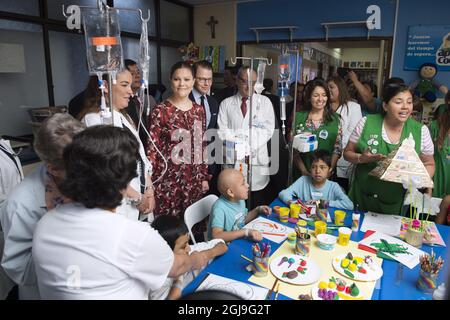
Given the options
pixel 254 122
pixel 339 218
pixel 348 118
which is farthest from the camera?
pixel 348 118

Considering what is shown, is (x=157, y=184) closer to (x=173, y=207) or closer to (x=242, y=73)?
(x=173, y=207)

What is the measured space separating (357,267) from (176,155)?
4.41 feet

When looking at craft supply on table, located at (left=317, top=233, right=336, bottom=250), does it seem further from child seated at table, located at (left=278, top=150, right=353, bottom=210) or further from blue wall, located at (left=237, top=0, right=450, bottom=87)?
→ blue wall, located at (left=237, top=0, right=450, bottom=87)

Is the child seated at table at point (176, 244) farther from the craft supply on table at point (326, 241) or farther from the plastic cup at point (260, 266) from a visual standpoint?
the craft supply on table at point (326, 241)

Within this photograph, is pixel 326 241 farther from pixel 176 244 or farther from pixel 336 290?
pixel 176 244

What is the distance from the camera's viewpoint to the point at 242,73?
2732 mm

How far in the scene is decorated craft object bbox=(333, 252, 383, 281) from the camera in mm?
1332

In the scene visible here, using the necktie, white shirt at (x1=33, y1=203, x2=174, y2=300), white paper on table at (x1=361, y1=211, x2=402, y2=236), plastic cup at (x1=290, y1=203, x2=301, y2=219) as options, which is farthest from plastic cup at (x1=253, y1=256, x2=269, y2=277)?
the necktie

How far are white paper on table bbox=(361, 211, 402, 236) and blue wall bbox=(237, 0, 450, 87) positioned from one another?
2.82 metres

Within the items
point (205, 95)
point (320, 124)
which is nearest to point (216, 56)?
point (205, 95)

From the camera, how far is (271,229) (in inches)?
70.1

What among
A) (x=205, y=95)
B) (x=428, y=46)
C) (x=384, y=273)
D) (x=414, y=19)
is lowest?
(x=384, y=273)
